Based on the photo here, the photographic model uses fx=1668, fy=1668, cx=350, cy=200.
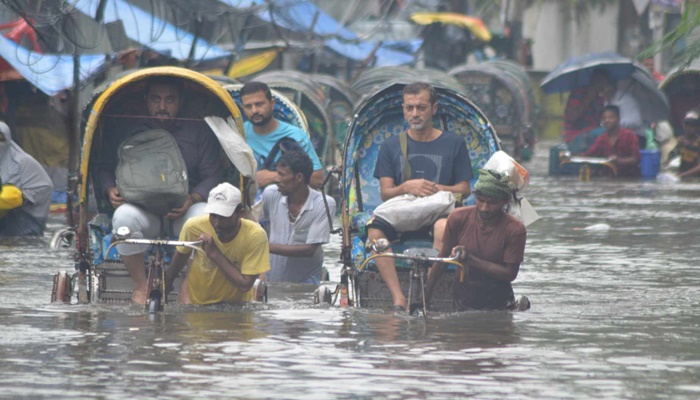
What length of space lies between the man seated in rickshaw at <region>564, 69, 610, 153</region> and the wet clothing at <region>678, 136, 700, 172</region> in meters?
1.95

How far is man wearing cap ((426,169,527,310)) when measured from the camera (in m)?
10.6

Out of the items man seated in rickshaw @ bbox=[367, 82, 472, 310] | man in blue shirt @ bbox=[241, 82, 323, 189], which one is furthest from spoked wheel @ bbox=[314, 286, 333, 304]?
man in blue shirt @ bbox=[241, 82, 323, 189]

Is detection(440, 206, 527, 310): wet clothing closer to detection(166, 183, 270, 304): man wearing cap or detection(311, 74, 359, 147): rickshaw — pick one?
detection(166, 183, 270, 304): man wearing cap

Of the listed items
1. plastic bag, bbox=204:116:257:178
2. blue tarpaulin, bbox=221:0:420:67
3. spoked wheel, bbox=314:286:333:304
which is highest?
blue tarpaulin, bbox=221:0:420:67

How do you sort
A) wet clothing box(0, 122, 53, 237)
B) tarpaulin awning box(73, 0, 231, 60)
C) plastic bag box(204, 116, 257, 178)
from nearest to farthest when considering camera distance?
plastic bag box(204, 116, 257, 178)
wet clothing box(0, 122, 53, 237)
tarpaulin awning box(73, 0, 231, 60)

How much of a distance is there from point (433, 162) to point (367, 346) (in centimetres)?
246

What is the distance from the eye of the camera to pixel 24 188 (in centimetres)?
1684

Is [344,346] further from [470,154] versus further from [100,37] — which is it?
[100,37]

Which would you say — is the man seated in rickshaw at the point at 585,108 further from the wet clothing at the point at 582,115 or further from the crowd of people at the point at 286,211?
the crowd of people at the point at 286,211

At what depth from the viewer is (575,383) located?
8234 mm

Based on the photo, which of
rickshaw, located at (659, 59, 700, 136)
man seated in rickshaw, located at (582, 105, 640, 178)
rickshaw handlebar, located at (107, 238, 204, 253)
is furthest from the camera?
rickshaw, located at (659, 59, 700, 136)

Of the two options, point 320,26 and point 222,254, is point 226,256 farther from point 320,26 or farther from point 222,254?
point 320,26

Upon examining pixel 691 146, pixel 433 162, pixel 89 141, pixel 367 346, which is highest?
pixel 691 146

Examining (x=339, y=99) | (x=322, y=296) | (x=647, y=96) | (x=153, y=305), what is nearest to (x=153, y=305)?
(x=153, y=305)
